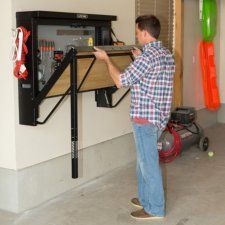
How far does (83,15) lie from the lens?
3.99 meters

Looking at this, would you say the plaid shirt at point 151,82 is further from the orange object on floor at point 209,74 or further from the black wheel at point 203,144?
the orange object on floor at point 209,74

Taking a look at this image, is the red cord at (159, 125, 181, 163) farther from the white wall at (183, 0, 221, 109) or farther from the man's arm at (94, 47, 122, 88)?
the man's arm at (94, 47, 122, 88)

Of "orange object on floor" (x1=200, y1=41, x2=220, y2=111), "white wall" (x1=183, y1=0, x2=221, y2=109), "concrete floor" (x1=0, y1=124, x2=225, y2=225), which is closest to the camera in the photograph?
"concrete floor" (x1=0, y1=124, x2=225, y2=225)

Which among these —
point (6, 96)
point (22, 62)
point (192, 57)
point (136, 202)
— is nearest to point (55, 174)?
point (136, 202)

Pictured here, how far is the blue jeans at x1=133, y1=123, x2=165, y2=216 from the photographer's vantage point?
139 inches

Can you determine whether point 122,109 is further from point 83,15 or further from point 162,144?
point 83,15

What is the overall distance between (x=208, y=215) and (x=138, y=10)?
265 centimetres

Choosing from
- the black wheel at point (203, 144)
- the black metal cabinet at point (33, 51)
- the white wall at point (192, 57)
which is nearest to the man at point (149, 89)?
the black metal cabinet at point (33, 51)

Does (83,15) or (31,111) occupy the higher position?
(83,15)

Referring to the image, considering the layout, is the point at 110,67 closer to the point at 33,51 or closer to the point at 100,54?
the point at 100,54

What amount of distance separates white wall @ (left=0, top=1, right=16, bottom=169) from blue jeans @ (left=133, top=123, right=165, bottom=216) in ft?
3.47

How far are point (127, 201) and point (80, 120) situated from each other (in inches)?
37.6

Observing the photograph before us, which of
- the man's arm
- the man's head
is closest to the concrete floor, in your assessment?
the man's arm

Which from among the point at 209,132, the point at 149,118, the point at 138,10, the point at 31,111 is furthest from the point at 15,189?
the point at 209,132
